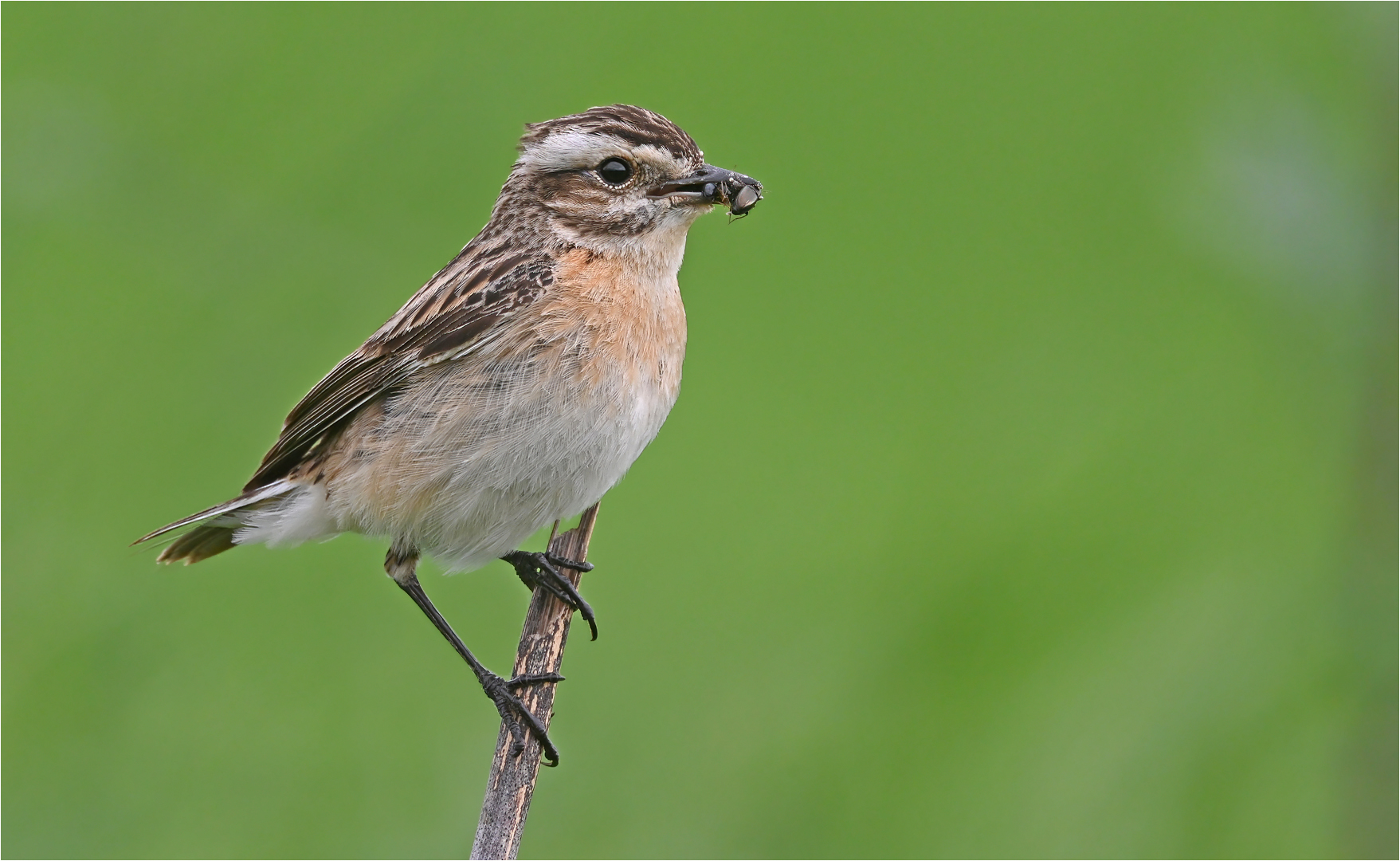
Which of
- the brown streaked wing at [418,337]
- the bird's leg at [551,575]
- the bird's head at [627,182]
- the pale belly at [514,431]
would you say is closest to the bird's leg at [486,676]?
the pale belly at [514,431]

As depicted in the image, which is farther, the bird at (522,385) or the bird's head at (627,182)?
the bird's head at (627,182)

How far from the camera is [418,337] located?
4637 millimetres

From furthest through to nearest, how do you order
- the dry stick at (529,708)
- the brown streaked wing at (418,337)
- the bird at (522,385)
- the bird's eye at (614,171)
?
the bird's eye at (614,171), the brown streaked wing at (418,337), the bird at (522,385), the dry stick at (529,708)

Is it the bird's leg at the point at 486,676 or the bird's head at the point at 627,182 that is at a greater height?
the bird's head at the point at 627,182

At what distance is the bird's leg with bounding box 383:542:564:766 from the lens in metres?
4.29

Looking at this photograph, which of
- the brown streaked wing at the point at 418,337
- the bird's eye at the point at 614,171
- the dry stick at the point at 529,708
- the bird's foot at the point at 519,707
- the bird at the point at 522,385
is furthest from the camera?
the bird's eye at the point at 614,171

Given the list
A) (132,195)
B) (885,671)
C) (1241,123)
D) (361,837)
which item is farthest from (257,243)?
(1241,123)

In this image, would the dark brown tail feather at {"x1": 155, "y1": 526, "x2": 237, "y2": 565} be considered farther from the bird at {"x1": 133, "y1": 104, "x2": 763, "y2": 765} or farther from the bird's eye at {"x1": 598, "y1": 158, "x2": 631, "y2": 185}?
the bird's eye at {"x1": 598, "y1": 158, "x2": 631, "y2": 185}

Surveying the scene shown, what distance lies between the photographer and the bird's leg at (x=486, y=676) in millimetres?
4285

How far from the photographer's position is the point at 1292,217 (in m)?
3.14

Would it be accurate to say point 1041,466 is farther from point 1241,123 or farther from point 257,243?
point 257,243

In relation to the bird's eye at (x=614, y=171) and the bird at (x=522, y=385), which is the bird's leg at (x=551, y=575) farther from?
the bird's eye at (x=614, y=171)

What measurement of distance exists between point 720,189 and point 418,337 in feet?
4.12

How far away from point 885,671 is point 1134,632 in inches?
38.2
